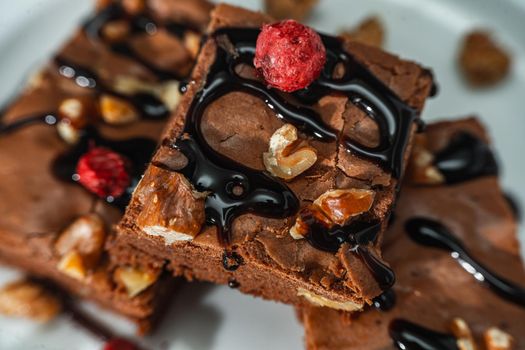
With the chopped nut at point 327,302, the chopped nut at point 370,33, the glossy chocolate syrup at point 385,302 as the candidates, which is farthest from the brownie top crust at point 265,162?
the chopped nut at point 370,33

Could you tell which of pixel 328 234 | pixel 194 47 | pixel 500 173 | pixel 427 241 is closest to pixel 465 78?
pixel 500 173

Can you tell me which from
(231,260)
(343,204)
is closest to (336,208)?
(343,204)

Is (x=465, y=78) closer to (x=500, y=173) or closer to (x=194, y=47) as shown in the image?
(x=500, y=173)

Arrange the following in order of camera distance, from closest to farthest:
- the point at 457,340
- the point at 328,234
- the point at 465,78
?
the point at 328,234 → the point at 457,340 → the point at 465,78

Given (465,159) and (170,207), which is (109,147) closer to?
(170,207)

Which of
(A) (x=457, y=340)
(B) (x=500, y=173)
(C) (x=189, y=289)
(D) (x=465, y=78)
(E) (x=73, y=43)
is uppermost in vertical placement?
(D) (x=465, y=78)

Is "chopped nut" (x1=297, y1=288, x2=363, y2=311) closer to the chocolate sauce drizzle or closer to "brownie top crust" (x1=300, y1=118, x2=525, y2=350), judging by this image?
"brownie top crust" (x1=300, y1=118, x2=525, y2=350)

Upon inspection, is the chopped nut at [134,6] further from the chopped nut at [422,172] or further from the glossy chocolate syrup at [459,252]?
the glossy chocolate syrup at [459,252]
